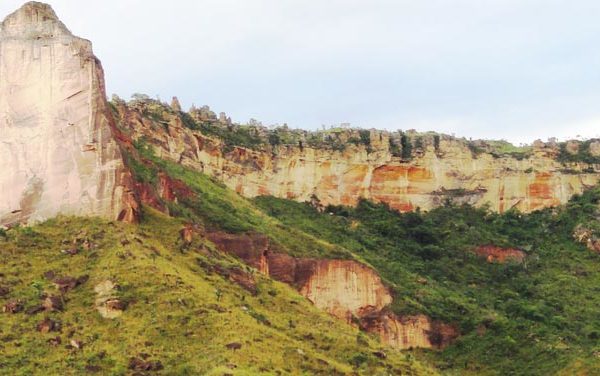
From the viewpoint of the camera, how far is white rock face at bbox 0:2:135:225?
5434 cm

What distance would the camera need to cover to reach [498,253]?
79.4m

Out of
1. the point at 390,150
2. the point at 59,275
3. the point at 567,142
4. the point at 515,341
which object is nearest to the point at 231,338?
the point at 59,275

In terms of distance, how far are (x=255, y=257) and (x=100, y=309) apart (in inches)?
677

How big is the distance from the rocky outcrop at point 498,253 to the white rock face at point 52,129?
31.0 meters

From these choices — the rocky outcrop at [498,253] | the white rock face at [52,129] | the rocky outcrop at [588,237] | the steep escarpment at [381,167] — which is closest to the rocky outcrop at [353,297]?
the white rock face at [52,129]

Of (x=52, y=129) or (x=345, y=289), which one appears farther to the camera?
(x=345, y=289)

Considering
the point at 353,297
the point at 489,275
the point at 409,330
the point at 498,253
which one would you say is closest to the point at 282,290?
the point at 353,297

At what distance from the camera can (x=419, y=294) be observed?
7031 cm

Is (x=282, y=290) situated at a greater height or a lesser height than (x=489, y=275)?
greater

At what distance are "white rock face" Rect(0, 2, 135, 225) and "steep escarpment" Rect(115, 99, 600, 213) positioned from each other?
21.1 m

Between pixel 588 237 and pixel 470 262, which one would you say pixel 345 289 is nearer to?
pixel 470 262

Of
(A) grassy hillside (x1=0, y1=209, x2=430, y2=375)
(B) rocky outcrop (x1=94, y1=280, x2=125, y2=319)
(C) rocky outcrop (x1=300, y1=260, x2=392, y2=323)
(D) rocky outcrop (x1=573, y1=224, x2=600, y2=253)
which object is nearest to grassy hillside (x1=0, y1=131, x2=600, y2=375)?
(A) grassy hillside (x1=0, y1=209, x2=430, y2=375)

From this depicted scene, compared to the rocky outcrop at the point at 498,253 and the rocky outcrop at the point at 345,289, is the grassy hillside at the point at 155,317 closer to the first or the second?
the rocky outcrop at the point at 345,289

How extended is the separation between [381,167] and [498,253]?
1132cm
